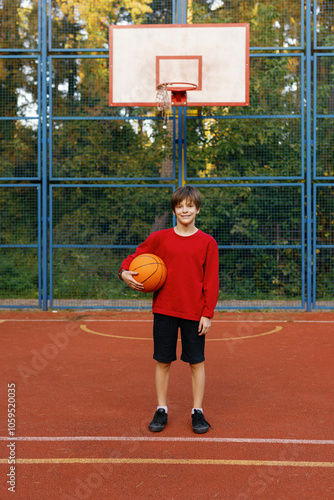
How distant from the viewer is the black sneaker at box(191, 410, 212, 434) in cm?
364

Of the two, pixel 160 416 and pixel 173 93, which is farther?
pixel 173 93

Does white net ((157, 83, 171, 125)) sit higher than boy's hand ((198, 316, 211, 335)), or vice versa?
white net ((157, 83, 171, 125))

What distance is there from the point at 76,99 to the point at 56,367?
19.9ft

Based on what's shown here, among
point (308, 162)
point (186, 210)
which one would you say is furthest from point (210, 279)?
point (308, 162)

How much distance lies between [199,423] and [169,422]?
10.6 inches

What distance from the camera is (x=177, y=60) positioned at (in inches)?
354

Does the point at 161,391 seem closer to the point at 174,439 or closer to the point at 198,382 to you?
the point at 198,382

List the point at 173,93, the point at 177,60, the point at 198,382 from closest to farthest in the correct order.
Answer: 1. the point at 198,382
2. the point at 173,93
3. the point at 177,60

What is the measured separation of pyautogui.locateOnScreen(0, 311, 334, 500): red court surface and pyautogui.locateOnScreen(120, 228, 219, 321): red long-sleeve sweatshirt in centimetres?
77

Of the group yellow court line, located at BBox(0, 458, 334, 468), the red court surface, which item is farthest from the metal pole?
yellow court line, located at BBox(0, 458, 334, 468)

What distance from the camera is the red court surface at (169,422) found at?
292 centimetres

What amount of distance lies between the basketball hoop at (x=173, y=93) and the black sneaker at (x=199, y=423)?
5921mm

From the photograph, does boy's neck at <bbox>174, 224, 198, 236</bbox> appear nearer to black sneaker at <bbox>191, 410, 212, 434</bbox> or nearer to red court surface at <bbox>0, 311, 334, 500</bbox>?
black sneaker at <bbox>191, 410, 212, 434</bbox>

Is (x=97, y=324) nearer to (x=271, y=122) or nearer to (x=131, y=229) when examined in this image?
(x=131, y=229)
